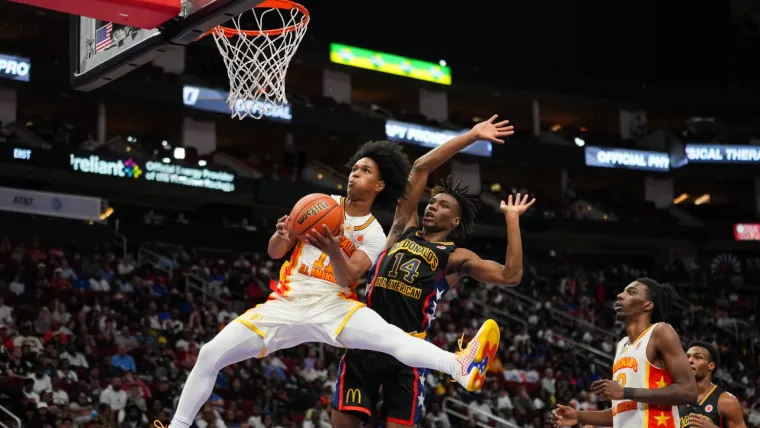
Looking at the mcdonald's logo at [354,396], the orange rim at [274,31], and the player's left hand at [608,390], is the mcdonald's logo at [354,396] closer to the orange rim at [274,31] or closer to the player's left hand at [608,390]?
the player's left hand at [608,390]

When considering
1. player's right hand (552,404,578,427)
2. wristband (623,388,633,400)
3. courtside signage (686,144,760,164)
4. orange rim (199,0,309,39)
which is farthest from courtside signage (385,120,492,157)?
wristband (623,388,633,400)

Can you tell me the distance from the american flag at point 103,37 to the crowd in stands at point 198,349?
656 centimetres

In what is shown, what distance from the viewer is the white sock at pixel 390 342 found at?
628cm

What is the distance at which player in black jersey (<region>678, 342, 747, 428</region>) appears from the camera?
7852 mm

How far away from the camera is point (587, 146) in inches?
1364

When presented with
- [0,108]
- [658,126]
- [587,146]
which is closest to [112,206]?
[0,108]

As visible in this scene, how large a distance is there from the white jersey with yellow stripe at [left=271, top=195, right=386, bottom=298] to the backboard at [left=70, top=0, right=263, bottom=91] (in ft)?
4.60

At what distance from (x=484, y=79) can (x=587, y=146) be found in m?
4.13

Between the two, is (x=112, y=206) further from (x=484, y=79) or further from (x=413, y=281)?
(x=413, y=281)

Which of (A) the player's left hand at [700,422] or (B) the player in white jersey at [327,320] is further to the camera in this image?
(A) the player's left hand at [700,422]

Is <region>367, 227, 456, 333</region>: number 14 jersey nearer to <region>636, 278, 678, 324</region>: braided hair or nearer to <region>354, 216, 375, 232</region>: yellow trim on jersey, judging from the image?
<region>354, 216, 375, 232</region>: yellow trim on jersey

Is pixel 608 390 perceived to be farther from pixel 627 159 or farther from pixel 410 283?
pixel 627 159

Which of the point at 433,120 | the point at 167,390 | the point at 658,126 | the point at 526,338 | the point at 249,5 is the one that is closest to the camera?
the point at 249,5

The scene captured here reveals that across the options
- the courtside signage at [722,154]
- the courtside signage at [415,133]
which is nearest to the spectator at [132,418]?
the courtside signage at [415,133]
